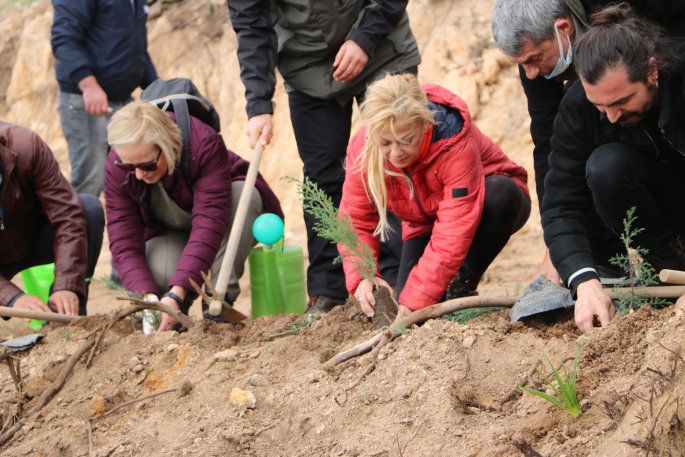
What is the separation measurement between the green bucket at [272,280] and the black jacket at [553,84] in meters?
1.78

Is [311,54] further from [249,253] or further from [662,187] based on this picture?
[662,187]

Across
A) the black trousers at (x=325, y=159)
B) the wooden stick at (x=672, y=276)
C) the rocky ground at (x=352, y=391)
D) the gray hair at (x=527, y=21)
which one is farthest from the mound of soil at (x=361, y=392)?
the gray hair at (x=527, y=21)

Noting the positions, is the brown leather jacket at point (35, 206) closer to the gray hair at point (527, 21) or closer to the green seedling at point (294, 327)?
the green seedling at point (294, 327)

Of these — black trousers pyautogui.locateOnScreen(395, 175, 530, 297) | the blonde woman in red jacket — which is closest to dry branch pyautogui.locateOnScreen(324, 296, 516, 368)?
the blonde woman in red jacket

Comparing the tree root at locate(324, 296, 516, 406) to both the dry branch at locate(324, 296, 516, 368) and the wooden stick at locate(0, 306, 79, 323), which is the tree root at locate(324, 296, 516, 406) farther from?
the wooden stick at locate(0, 306, 79, 323)

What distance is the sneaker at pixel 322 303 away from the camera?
391 centimetres

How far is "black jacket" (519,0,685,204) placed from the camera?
2.85 metres

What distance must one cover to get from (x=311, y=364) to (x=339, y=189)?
4.44ft

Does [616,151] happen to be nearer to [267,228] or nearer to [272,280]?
[267,228]

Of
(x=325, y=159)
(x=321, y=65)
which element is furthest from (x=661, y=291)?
(x=321, y=65)

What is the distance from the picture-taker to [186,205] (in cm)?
421

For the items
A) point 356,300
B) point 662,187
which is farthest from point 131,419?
point 662,187

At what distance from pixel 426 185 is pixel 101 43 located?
3397 mm

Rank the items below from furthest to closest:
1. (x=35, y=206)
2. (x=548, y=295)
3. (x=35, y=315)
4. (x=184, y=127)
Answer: (x=35, y=206), (x=184, y=127), (x=35, y=315), (x=548, y=295)
